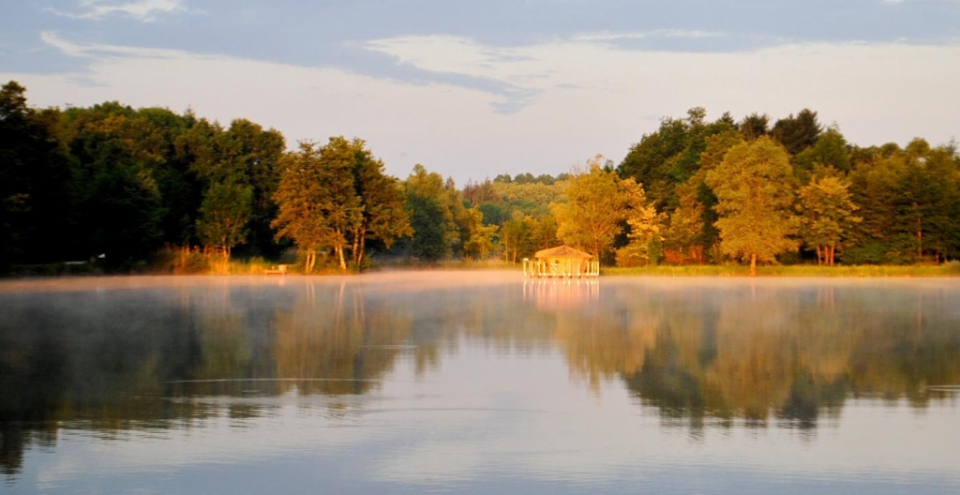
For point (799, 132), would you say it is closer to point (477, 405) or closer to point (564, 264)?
point (564, 264)

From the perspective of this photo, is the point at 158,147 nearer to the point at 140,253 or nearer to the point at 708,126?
the point at 140,253

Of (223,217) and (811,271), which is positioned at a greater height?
(223,217)

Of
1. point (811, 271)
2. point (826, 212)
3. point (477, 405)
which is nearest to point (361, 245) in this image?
point (811, 271)

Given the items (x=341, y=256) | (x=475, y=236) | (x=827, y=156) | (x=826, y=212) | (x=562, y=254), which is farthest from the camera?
(x=475, y=236)

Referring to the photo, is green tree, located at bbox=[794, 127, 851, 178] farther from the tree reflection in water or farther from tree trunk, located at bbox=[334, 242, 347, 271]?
the tree reflection in water

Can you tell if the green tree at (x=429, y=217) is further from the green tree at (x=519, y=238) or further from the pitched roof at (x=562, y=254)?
the pitched roof at (x=562, y=254)

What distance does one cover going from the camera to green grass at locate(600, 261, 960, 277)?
54.7 meters

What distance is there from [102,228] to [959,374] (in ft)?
142

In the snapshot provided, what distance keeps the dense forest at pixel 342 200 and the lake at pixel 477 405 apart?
24510mm

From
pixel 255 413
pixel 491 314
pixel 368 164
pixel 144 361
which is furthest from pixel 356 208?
pixel 255 413

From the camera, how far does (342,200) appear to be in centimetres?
5719

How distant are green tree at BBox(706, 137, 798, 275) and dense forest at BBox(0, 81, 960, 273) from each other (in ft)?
0.29

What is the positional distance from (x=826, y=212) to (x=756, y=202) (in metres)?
4.00

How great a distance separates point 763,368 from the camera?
46.3ft
